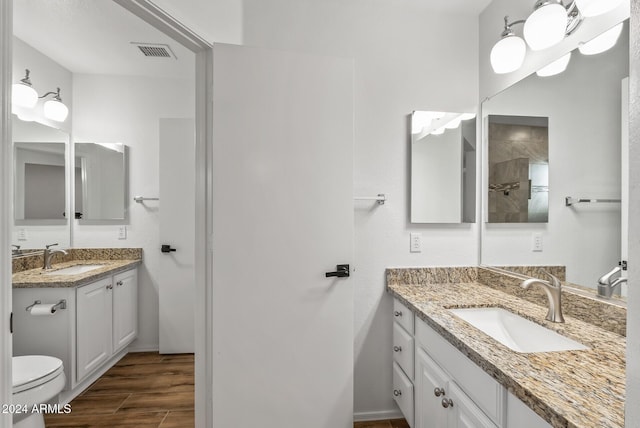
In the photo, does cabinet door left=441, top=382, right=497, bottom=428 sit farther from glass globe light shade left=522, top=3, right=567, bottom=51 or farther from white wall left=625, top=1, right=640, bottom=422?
glass globe light shade left=522, top=3, right=567, bottom=51

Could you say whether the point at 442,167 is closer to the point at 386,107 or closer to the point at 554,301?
the point at 386,107

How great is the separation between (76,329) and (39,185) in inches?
49.7

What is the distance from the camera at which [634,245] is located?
54 centimetres

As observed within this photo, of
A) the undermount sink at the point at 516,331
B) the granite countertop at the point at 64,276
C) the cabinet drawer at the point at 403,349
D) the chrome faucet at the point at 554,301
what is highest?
the chrome faucet at the point at 554,301

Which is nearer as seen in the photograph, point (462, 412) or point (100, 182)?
point (462, 412)

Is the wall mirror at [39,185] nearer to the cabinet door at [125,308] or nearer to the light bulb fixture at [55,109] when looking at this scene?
the light bulb fixture at [55,109]

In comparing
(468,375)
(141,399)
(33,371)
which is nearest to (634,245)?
(468,375)

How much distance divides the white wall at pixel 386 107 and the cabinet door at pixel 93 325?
198 centimetres

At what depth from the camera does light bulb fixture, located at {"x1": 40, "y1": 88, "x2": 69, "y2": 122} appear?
2537mm

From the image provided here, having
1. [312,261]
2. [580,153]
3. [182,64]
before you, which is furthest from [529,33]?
[182,64]

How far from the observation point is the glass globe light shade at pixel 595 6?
3.93 feet

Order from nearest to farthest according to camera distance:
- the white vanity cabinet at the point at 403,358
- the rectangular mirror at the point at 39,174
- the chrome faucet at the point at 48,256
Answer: the white vanity cabinet at the point at 403,358 → the rectangular mirror at the point at 39,174 → the chrome faucet at the point at 48,256

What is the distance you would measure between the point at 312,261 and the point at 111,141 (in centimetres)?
252

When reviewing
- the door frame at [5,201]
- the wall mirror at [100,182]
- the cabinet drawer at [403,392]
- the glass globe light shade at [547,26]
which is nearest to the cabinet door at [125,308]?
the wall mirror at [100,182]
